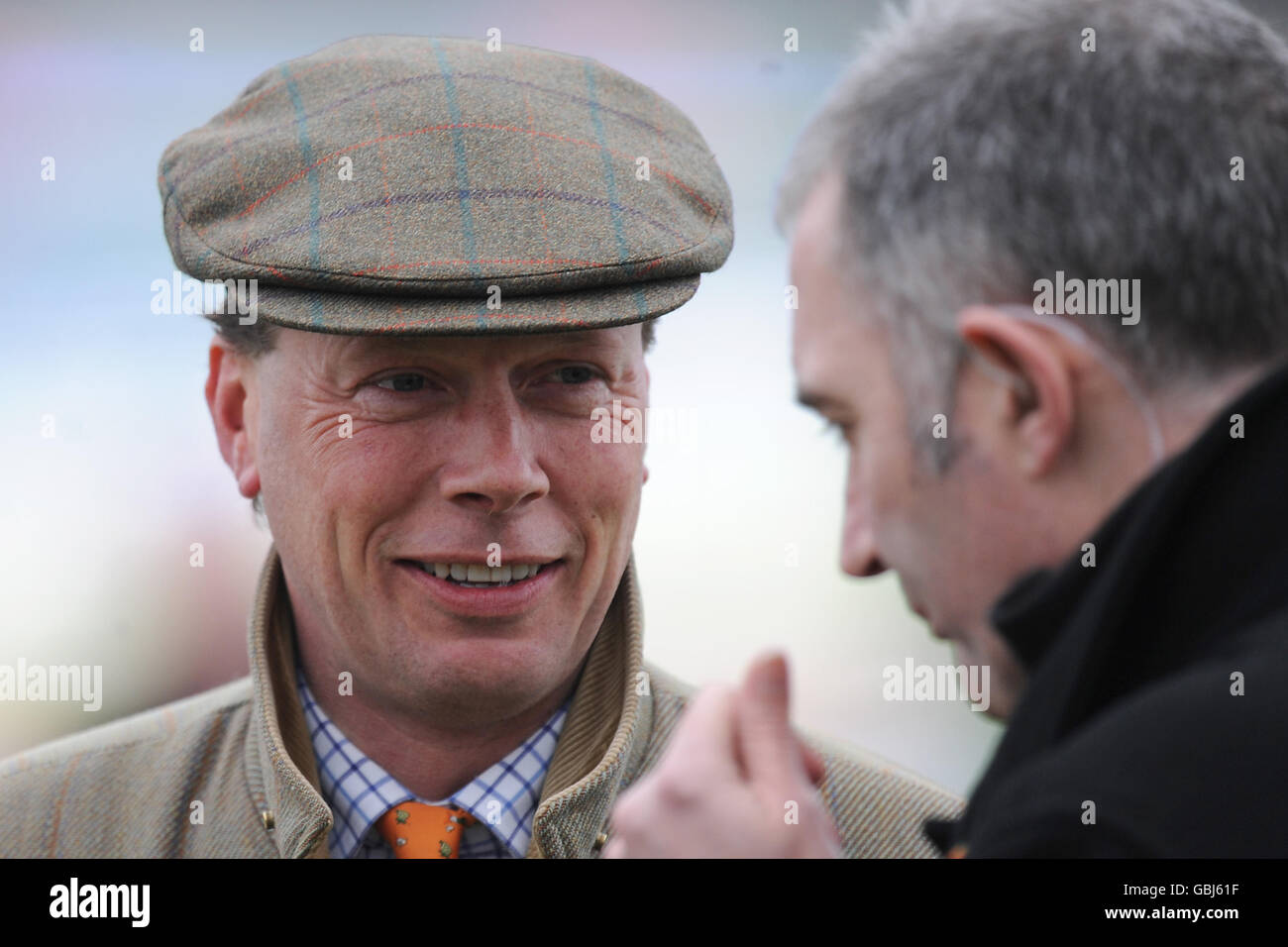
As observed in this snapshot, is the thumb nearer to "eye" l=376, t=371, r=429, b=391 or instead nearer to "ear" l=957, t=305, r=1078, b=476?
"ear" l=957, t=305, r=1078, b=476

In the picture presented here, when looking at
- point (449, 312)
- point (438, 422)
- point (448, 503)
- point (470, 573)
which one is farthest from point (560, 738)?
point (449, 312)

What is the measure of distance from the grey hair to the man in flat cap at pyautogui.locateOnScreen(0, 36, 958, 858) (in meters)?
0.80

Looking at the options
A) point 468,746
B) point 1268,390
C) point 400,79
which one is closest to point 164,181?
point 400,79

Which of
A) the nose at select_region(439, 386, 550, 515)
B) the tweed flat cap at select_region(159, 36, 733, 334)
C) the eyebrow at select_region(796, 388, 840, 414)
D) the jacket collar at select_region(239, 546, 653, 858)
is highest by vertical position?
the tweed flat cap at select_region(159, 36, 733, 334)

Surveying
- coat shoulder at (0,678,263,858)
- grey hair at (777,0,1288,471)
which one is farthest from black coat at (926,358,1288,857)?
coat shoulder at (0,678,263,858)

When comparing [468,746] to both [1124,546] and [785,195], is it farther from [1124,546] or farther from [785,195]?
[1124,546]

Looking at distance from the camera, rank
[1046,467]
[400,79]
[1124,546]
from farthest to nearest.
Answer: [400,79] < [1046,467] < [1124,546]

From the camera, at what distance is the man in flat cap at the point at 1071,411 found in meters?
1.15

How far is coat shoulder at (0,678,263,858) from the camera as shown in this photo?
252 centimetres

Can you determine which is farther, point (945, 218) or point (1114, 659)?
point (945, 218)

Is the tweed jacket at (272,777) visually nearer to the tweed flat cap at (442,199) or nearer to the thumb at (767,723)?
the tweed flat cap at (442,199)

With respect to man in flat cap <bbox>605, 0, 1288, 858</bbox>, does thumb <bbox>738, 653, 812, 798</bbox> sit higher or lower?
lower

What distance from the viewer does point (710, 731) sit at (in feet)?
4.49

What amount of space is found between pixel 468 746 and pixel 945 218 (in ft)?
4.43
